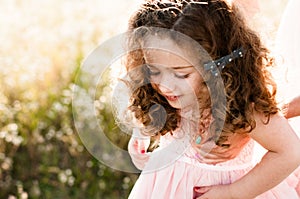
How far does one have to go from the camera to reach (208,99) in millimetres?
2316

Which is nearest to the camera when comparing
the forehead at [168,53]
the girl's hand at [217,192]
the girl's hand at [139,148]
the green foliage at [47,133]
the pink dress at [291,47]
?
the forehead at [168,53]

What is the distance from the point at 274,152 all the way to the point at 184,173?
1.14 feet

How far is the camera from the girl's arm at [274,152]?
224 cm

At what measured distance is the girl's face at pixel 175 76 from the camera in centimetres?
221

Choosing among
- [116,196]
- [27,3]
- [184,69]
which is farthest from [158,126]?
[27,3]

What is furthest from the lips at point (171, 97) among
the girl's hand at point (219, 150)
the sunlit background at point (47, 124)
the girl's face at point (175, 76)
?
the sunlit background at point (47, 124)

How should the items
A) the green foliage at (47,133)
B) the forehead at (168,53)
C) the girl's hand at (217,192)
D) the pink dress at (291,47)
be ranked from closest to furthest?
1. the forehead at (168,53)
2. the girl's hand at (217,192)
3. the pink dress at (291,47)
4. the green foliage at (47,133)

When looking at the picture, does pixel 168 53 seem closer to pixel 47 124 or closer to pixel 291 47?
pixel 291 47

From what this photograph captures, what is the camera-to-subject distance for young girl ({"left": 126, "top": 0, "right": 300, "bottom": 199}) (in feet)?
7.24

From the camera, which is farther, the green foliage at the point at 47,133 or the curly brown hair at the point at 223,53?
the green foliage at the point at 47,133

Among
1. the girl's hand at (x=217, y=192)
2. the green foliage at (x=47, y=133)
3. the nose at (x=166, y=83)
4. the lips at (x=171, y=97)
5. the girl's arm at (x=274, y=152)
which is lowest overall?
the green foliage at (x=47, y=133)

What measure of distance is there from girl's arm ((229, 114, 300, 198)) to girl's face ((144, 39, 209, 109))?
0.66 ft

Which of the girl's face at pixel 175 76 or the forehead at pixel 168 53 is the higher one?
the forehead at pixel 168 53

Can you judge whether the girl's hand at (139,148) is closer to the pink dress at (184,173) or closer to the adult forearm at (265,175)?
the pink dress at (184,173)
